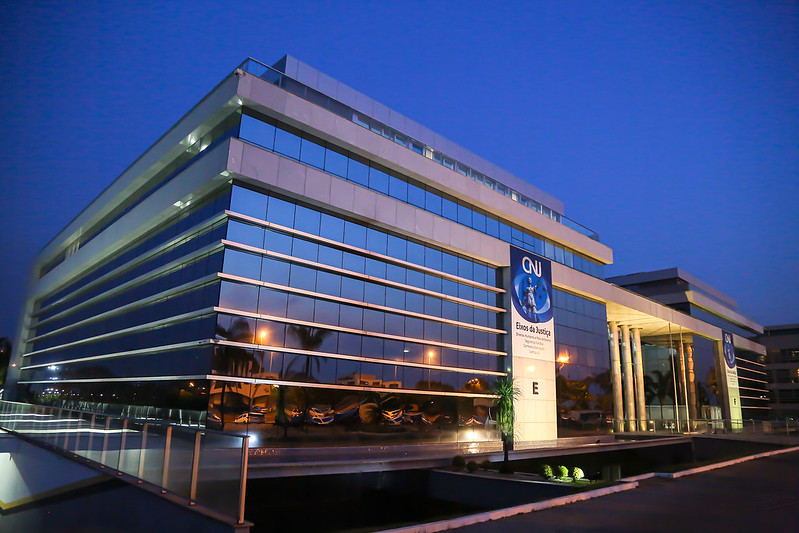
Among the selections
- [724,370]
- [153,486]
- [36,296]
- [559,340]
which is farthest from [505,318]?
[36,296]

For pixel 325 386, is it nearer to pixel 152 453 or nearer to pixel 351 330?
pixel 351 330

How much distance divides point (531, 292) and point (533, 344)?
10.6 ft

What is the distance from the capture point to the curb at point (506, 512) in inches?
383

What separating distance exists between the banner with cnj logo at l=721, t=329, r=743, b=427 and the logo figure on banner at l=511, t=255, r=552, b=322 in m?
40.5

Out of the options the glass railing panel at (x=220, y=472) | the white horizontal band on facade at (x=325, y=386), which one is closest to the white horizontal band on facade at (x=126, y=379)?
the white horizontal band on facade at (x=325, y=386)

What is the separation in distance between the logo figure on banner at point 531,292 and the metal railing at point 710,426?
1699 centimetres

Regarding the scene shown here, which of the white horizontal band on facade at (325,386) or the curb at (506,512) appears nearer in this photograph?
the curb at (506,512)

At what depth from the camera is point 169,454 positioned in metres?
10.8

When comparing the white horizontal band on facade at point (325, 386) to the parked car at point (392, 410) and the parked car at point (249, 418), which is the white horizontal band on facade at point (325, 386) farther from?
the parked car at point (249, 418)

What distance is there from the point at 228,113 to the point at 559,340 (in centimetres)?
2471

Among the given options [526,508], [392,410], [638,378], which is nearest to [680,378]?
[638,378]

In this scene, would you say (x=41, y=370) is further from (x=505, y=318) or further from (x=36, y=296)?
(x=505, y=318)

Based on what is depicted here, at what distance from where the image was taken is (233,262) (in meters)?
20.3

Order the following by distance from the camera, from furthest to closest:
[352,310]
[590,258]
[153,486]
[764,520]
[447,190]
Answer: [590,258] < [447,190] < [352,310] < [764,520] < [153,486]
